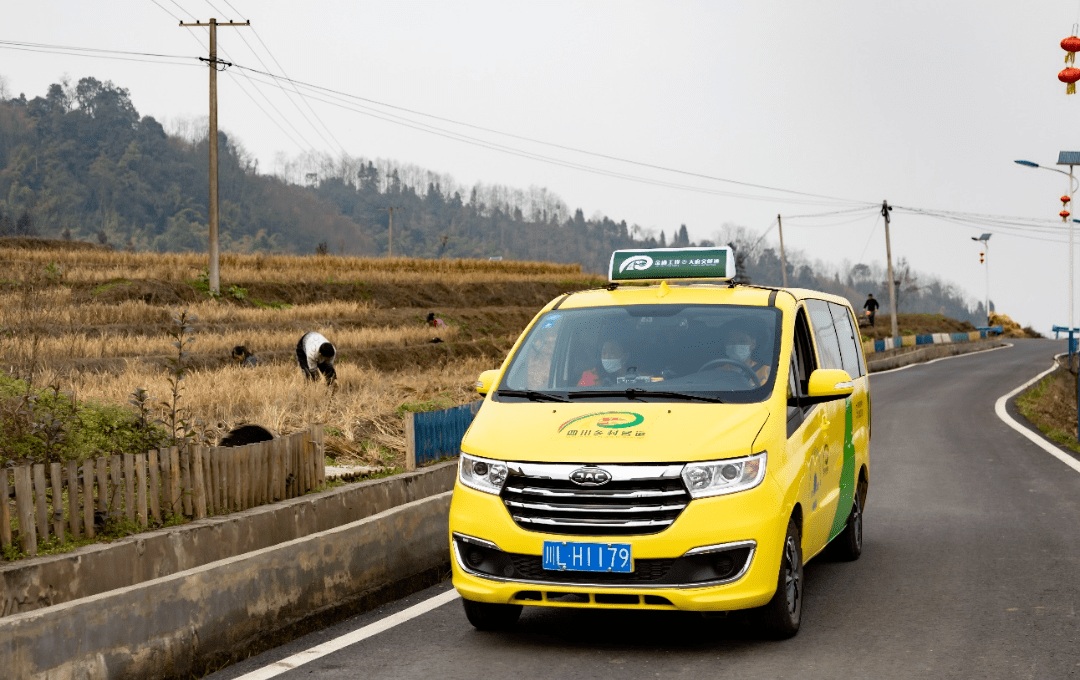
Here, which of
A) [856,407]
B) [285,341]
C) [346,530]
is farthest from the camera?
[285,341]

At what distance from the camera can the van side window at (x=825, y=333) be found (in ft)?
27.7

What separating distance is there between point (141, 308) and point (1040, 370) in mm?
30652

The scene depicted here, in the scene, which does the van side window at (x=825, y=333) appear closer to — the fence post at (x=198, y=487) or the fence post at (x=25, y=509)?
the fence post at (x=198, y=487)

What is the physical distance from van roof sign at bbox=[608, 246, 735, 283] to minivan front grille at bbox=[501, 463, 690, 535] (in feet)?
8.23

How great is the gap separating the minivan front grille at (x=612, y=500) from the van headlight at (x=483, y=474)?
8.3 inches

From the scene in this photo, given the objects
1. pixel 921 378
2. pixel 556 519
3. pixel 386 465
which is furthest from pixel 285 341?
pixel 556 519

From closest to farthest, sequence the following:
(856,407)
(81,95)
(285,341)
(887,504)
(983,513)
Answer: (856,407)
(983,513)
(887,504)
(285,341)
(81,95)

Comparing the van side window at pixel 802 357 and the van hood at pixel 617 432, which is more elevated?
the van side window at pixel 802 357

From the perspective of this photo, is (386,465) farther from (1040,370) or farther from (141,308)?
(1040,370)

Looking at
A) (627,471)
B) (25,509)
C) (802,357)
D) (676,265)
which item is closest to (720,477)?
(627,471)

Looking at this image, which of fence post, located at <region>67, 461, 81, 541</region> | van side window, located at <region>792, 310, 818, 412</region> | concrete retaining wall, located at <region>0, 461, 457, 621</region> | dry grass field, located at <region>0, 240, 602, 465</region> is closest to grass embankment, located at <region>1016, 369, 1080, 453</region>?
dry grass field, located at <region>0, 240, 602, 465</region>

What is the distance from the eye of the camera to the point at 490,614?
6.79m

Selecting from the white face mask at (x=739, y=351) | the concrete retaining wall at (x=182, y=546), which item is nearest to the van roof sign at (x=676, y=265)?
the white face mask at (x=739, y=351)

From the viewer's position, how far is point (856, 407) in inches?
370
